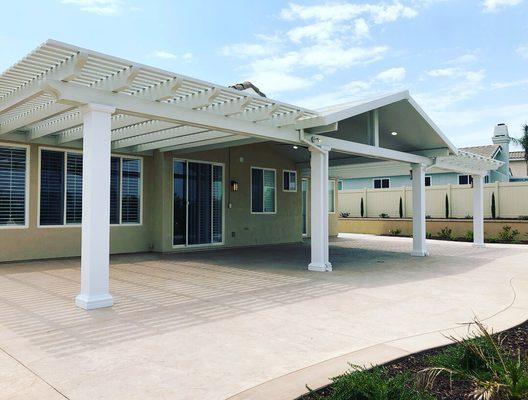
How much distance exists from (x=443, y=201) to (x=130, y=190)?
552 inches

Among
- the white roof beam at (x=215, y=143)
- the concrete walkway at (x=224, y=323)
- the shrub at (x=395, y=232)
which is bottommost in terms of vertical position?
the concrete walkway at (x=224, y=323)

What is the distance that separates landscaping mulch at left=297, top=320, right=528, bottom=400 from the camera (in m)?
2.81

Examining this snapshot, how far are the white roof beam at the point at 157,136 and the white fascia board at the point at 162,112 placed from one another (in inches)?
42.8

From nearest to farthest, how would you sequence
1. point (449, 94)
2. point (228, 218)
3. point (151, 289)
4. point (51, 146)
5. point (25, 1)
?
point (151, 289)
point (25, 1)
point (51, 146)
point (228, 218)
point (449, 94)

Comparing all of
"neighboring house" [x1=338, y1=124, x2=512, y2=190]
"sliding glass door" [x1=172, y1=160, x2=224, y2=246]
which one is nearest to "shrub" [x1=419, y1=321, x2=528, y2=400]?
"sliding glass door" [x1=172, y1=160, x2=224, y2=246]

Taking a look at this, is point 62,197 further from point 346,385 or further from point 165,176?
point 346,385

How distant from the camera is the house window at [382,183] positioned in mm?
26125

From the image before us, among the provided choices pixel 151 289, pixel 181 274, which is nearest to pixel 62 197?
pixel 181 274

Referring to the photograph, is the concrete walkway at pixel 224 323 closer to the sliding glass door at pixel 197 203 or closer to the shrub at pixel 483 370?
the shrub at pixel 483 370

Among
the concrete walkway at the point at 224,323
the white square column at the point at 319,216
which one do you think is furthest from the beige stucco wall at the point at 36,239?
the white square column at the point at 319,216

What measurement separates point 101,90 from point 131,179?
19.4 feet

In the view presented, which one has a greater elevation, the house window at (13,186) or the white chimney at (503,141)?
the white chimney at (503,141)

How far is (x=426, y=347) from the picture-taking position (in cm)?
369

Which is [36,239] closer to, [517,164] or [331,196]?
[331,196]
